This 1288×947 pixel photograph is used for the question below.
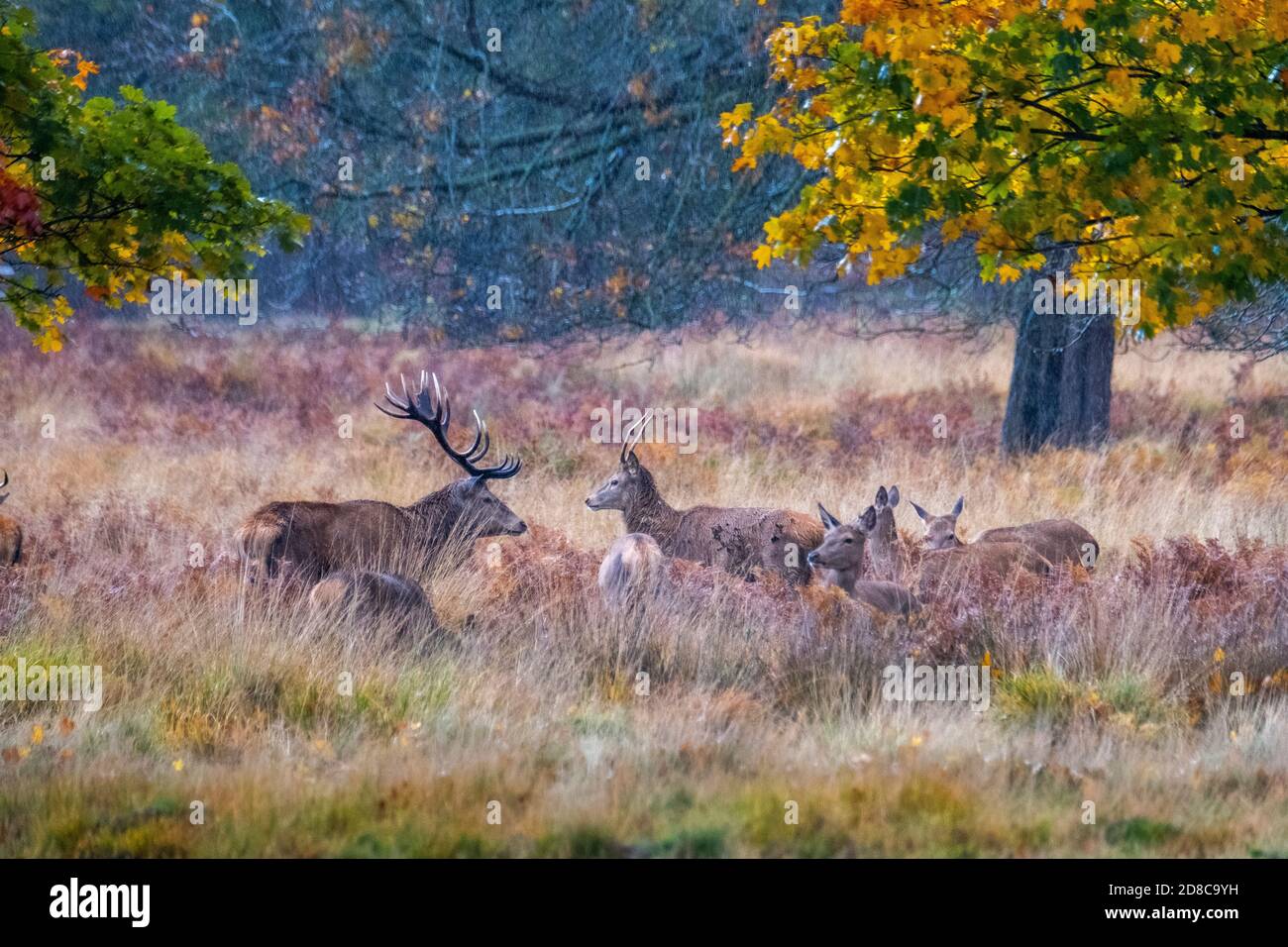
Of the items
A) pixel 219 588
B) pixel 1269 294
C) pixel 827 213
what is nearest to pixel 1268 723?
pixel 827 213

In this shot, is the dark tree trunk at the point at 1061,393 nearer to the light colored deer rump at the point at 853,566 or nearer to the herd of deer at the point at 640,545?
the herd of deer at the point at 640,545

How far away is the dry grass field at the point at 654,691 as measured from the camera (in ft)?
23.3

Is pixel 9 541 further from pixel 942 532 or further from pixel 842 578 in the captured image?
pixel 942 532

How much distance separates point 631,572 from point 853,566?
142cm

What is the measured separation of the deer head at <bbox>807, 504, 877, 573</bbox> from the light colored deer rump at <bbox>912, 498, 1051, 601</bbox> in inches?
18.1

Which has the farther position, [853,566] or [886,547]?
[886,547]

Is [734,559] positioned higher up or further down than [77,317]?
further down

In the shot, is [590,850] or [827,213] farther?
[827,213]

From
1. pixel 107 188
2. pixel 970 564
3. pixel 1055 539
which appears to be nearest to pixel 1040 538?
pixel 1055 539

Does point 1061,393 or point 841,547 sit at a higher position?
point 1061,393

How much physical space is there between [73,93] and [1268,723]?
22.8ft

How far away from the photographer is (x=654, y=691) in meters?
8.91

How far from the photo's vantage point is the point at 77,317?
84.5 feet

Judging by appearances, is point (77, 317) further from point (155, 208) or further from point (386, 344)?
point (155, 208)
